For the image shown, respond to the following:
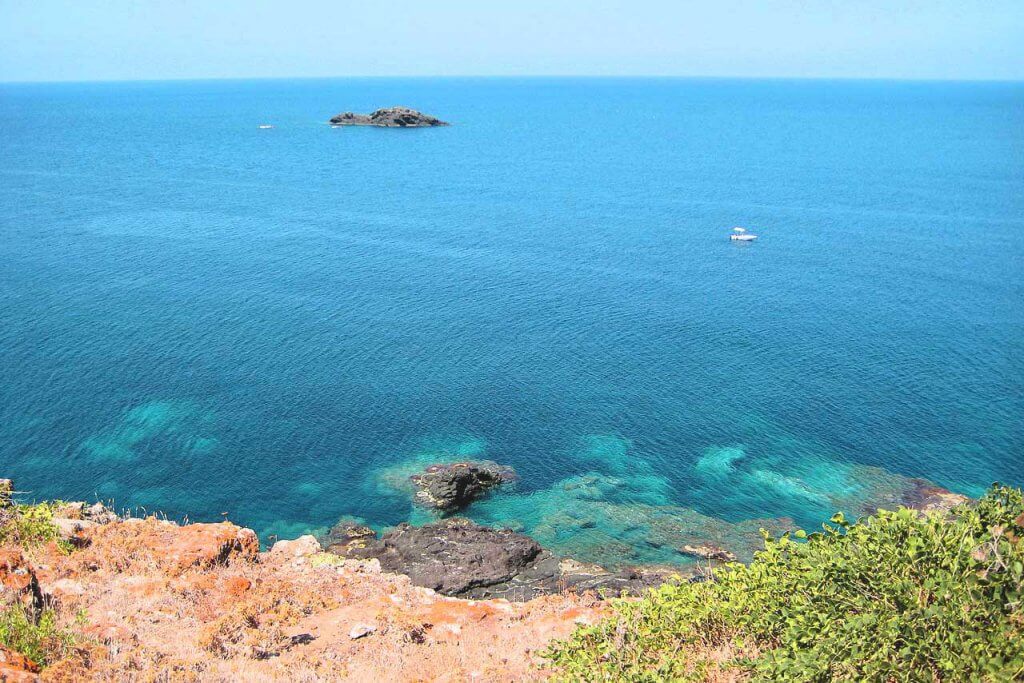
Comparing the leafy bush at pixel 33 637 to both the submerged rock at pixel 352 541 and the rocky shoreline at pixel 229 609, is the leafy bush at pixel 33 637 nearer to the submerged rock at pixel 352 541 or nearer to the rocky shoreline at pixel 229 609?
the rocky shoreline at pixel 229 609

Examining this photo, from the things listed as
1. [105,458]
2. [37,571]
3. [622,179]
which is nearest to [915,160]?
[622,179]

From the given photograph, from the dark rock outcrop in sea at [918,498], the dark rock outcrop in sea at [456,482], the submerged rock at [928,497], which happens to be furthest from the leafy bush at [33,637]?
the submerged rock at [928,497]

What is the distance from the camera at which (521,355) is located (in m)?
79.2

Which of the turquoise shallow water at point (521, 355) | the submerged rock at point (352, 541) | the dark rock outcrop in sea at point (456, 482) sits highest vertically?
the turquoise shallow water at point (521, 355)

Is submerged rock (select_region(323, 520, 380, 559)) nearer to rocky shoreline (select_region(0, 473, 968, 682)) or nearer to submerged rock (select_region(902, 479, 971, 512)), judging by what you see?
rocky shoreline (select_region(0, 473, 968, 682))

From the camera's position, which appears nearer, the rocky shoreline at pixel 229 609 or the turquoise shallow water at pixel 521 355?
the rocky shoreline at pixel 229 609

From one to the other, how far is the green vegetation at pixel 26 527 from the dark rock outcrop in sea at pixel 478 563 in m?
20.2

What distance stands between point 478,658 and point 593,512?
100 feet

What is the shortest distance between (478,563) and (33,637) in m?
29.4

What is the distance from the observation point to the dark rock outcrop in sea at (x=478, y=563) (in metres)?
46.8

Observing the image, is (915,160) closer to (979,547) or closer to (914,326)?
(914,326)

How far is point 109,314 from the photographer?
8588 cm

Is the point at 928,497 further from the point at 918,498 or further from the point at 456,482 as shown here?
the point at 456,482

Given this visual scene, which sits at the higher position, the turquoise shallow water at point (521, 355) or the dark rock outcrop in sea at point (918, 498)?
the turquoise shallow water at point (521, 355)
